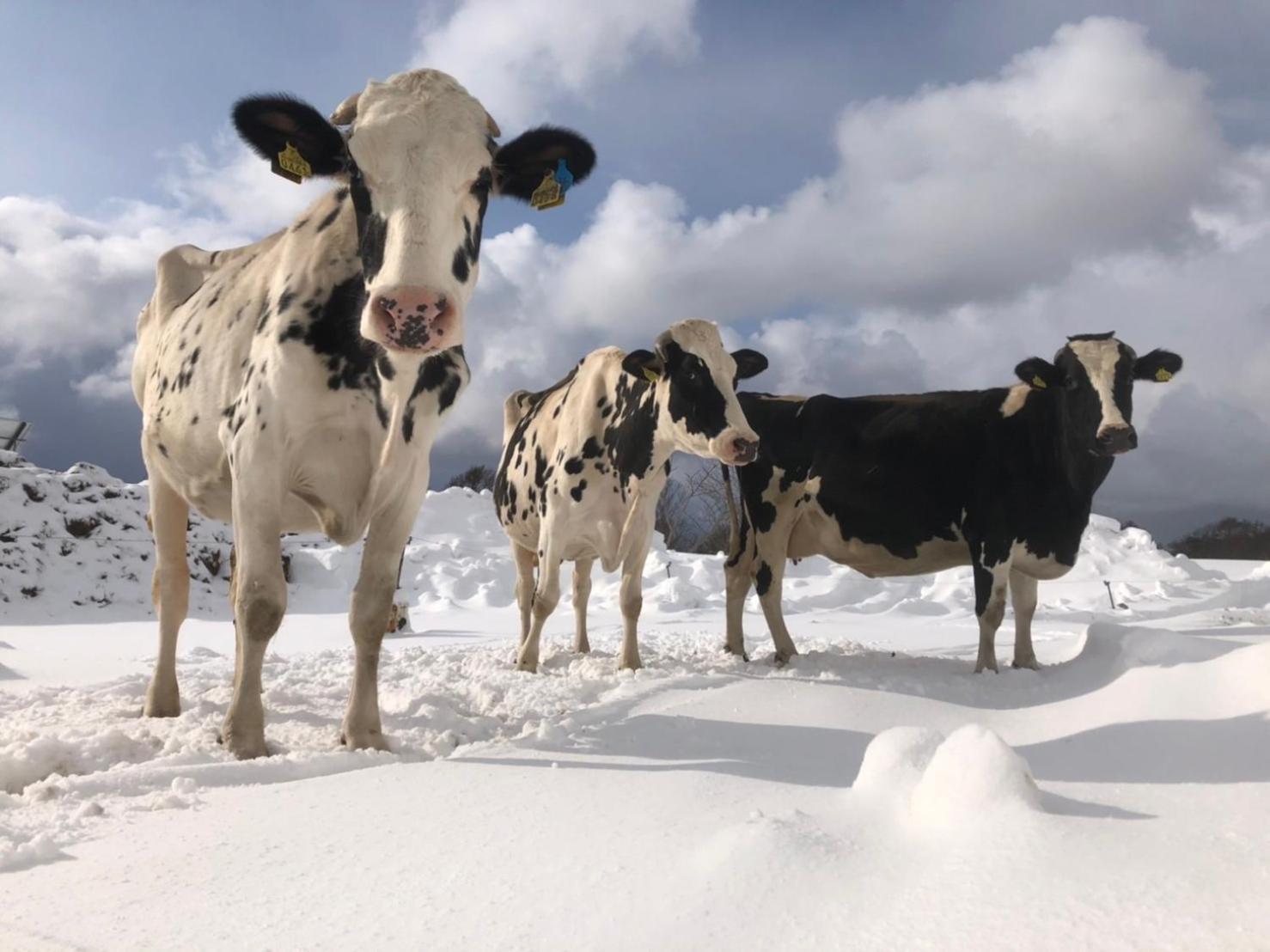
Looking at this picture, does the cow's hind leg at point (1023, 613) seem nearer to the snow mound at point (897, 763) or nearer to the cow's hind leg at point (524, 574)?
the snow mound at point (897, 763)

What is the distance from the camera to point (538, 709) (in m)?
4.03

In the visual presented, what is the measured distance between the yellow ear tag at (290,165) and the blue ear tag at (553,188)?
0.97 meters

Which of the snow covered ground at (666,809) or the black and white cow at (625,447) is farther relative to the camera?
the black and white cow at (625,447)

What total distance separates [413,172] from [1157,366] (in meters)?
5.53

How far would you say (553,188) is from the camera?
4.01 metres

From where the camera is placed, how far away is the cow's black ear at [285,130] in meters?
3.57

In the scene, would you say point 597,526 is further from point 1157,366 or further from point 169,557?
point 1157,366

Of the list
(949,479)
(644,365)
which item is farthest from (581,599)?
(949,479)

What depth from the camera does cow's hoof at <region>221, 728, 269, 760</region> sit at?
3.19 metres

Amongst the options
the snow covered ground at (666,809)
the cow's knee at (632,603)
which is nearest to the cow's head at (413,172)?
the snow covered ground at (666,809)

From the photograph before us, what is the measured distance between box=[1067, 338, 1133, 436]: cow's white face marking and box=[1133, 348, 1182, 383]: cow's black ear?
505 millimetres

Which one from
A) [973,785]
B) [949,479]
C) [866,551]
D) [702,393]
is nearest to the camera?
[973,785]

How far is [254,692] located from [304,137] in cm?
222

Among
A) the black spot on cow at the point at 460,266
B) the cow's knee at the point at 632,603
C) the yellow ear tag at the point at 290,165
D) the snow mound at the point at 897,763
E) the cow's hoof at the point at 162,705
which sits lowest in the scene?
the cow's hoof at the point at 162,705
